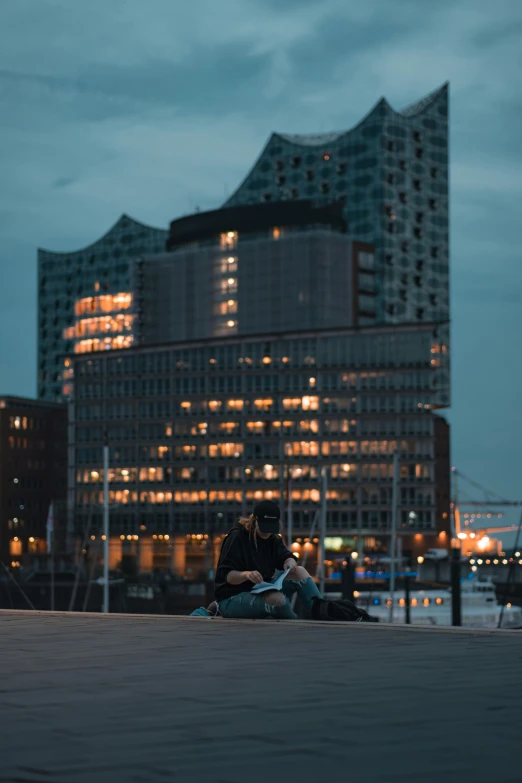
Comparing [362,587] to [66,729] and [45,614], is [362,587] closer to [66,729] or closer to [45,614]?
[45,614]

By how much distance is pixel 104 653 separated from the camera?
41.5 ft

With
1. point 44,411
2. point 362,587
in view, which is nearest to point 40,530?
point 44,411

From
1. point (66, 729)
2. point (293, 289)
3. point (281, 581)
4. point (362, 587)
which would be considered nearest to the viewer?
point (66, 729)

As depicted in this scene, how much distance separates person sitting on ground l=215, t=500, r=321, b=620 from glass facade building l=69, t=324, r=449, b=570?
463 feet

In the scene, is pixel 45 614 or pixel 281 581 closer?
pixel 281 581

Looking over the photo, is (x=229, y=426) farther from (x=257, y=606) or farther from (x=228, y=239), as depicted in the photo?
(x=257, y=606)

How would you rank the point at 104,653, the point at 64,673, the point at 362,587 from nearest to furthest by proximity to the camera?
1. the point at 64,673
2. the point at 104,653
3. the point at 362,587

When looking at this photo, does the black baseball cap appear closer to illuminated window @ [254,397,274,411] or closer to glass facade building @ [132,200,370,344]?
illuminated window @ [254,397,274,411]

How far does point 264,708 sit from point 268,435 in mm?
156749

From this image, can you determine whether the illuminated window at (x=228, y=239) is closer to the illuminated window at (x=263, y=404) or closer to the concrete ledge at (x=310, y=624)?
the illuminated window at (x=263, y=404)

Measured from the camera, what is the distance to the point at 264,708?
8664 mm

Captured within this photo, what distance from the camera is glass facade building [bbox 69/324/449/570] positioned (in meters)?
163

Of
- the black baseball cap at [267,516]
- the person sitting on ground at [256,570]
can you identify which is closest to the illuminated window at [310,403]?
the person sitting on ground at [256,570]

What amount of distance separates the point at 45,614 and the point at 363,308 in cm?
18245
